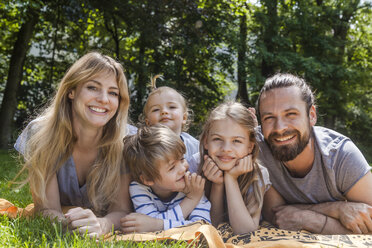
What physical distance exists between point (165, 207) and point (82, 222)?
834 mm

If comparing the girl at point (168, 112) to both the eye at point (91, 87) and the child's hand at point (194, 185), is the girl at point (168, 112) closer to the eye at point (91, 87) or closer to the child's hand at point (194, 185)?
the child's hand at point (194, 185)

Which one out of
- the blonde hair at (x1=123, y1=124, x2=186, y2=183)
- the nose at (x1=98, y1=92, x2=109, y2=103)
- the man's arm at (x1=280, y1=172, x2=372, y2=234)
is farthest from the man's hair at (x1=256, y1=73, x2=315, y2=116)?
the nose at (x1=98, y1=92, x2=109, y2=103)

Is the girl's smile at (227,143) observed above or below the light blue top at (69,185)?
above

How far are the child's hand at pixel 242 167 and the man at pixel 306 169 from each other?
1.15 feet

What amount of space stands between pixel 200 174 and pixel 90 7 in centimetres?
877

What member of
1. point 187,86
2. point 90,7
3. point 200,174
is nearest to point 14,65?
point 90,7

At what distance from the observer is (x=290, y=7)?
1477 cm

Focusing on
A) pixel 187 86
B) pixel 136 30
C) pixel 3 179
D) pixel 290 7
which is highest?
pixel 290 7

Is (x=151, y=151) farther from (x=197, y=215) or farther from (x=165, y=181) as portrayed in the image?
(x=197, y=215)

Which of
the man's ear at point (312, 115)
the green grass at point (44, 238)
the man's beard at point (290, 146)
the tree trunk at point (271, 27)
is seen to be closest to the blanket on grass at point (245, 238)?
the green grass at point (44, 238)

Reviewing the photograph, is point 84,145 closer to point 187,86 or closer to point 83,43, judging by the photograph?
point 187,86

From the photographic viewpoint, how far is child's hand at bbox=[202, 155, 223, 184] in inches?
114

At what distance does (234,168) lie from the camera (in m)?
2.91

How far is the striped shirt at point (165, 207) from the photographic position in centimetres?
272
